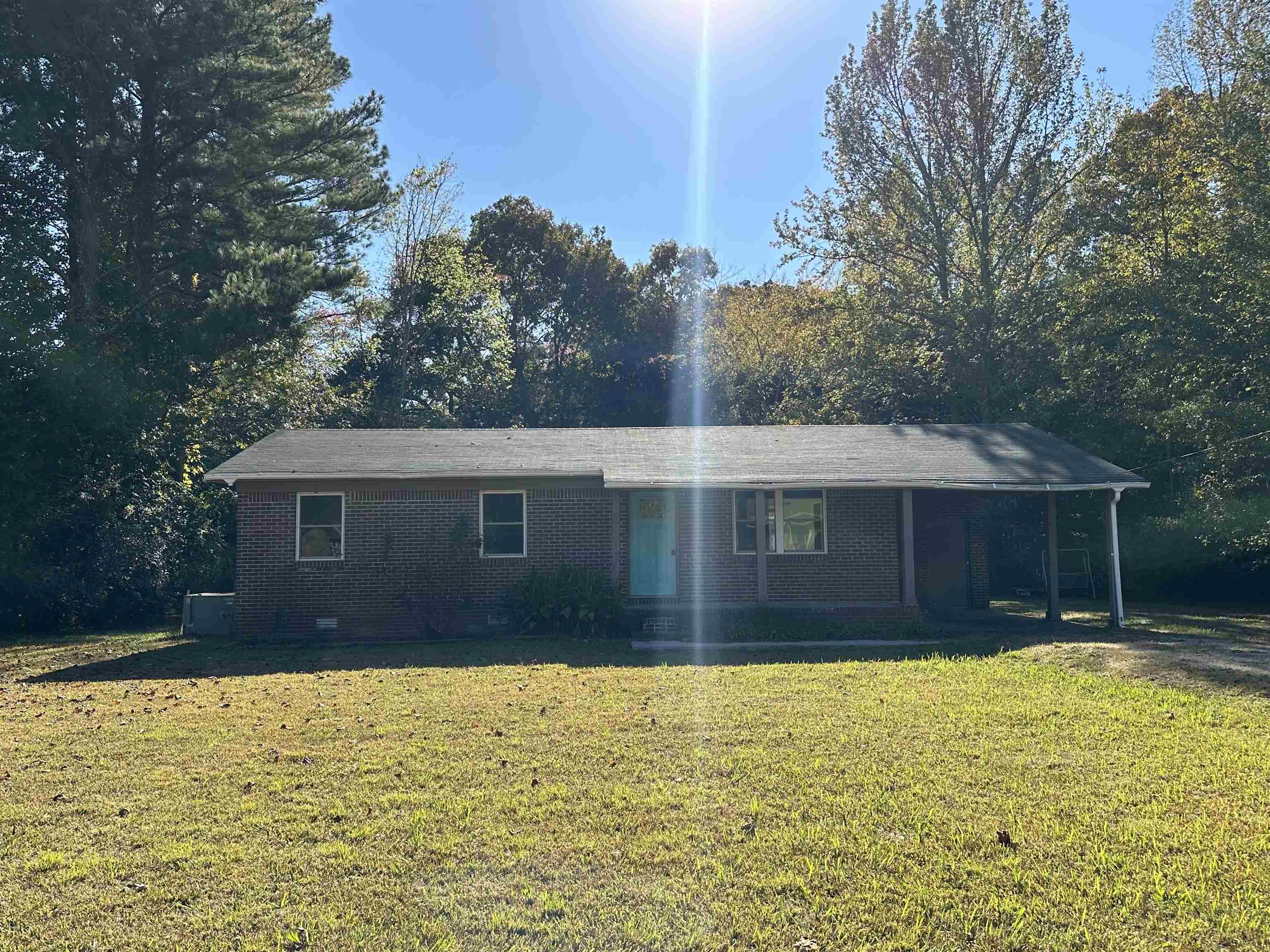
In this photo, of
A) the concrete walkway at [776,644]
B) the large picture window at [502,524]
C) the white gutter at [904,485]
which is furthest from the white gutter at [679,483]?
the concrete walkway at [776,644]

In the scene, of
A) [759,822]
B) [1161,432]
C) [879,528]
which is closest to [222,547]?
[879,528]

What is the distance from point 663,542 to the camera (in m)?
16.4

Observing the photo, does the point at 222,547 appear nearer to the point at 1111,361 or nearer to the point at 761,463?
the point at 761,463

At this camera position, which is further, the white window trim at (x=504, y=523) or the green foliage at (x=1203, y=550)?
the green foliage at (x=1203, y=550)

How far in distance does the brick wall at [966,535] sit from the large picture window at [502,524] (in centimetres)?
741

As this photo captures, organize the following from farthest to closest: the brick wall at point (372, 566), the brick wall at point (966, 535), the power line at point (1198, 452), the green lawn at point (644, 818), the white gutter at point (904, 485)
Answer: the power line at point (1198, 452), the brick wall at point (966, 535), the brick wall at point (372, 566), the white gutter at point (904, 485), the green lawn at point (644, 818)

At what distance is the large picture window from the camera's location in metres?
15.9

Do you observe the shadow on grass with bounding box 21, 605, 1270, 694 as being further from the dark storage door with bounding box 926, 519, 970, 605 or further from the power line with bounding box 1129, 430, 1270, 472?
the power line with bounding box 1129, 430, 1270, 472

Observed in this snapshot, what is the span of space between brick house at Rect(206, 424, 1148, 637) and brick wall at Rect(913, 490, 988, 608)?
1219 mm

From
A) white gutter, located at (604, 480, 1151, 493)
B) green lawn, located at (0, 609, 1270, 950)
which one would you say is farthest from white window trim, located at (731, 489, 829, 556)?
green lawn, located at (0, 609, 1270, 950)

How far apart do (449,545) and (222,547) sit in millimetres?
7721

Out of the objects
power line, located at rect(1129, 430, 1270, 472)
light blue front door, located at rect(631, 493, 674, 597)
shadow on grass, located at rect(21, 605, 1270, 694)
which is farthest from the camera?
power line, located at rect(1129, 430, 1270, 472)

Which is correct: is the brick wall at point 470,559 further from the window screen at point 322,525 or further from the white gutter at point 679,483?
the white gutter at point 679,483

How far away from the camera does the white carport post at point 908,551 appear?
15.4 m
